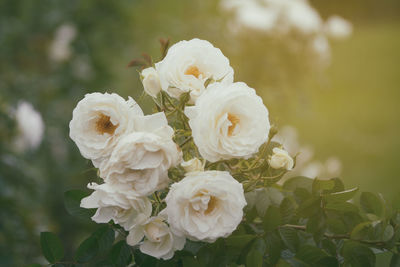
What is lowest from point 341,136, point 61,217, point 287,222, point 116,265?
point 61,217

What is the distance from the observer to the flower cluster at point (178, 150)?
2.29ft

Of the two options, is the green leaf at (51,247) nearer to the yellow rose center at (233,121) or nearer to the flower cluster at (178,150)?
the flower cluster at (178,150)

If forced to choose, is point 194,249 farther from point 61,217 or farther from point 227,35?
point 227,35

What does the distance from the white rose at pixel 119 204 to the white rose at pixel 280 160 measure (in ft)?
0.62

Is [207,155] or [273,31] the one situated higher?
[273,31]

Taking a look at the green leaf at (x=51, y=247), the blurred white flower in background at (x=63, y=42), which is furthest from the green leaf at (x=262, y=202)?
the blurred white flower in background at (x=63, y=42)

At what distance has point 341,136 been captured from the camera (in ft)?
17.2

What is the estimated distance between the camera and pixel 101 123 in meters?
0.78

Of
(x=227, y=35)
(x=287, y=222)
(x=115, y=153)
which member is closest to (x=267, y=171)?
(x=287, y=222)

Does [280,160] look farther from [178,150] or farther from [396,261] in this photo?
[396,261]

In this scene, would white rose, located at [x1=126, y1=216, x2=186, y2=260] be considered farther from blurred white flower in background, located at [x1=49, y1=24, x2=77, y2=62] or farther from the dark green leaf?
blurred white flower in background, located at [x1=49, y1=24, x2=77, y2=62]

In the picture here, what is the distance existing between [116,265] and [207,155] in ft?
0.83

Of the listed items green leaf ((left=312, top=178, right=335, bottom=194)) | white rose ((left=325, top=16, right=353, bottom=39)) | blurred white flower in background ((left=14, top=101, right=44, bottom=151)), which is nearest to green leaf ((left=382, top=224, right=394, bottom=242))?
green leaf ((left=312, top=178, right=335, bottom=194))

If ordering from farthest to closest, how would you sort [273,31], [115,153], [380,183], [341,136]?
[341,136], [380,183], [273,31], [115,153]
